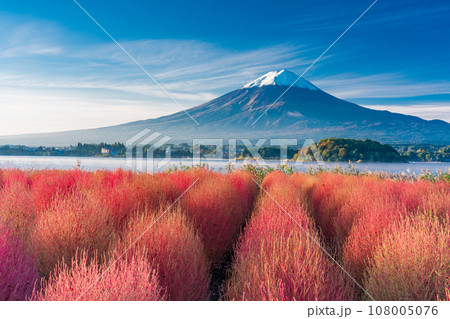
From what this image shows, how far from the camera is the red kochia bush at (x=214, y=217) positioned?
5703 millimetres

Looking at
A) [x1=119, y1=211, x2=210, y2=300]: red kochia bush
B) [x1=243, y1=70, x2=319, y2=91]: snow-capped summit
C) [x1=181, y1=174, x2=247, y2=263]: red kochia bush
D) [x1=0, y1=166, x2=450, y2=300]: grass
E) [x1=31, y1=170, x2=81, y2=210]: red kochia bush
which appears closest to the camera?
[x1=0, y1=166, x2=450, y2=300]: grass

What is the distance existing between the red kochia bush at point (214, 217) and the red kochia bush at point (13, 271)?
249 cm

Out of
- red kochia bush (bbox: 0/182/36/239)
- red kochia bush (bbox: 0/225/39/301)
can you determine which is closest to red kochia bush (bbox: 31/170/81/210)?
red kochia bush (bbox: 0/182/36/239)

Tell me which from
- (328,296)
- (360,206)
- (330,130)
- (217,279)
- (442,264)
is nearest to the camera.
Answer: (328,296)

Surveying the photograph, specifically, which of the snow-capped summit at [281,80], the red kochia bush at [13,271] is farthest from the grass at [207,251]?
the snow-capped summit at [281,80]

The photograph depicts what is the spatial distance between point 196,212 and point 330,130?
101 m

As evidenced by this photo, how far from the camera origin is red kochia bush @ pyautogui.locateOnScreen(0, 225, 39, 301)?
3.26 m

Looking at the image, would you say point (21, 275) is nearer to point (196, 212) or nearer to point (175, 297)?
point (175, 297)

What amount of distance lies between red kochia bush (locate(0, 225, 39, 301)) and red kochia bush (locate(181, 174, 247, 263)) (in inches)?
98.1

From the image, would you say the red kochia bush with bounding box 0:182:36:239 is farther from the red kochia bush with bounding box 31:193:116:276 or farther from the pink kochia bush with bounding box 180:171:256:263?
the pink kochia bush with bounding box 180:171:256:263

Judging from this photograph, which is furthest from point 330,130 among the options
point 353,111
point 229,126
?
point 229,126

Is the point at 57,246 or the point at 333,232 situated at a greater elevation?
the point at 57,246

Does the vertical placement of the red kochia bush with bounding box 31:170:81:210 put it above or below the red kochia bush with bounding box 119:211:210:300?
above
